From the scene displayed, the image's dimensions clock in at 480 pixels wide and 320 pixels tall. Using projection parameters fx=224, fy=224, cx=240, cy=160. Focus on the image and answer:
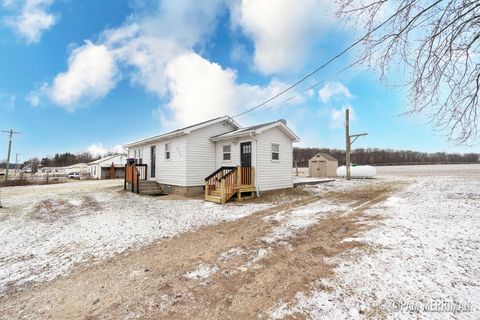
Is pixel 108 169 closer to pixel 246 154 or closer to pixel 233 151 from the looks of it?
pixel 233 151

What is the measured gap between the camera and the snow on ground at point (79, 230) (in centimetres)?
412

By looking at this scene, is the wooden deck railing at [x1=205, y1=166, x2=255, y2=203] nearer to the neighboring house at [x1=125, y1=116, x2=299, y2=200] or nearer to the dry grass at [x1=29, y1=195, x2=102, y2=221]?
the neighboring house at [x1=125, y1=116, x2=299, y2=200]

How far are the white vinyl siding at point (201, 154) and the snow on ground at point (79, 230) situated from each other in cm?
243

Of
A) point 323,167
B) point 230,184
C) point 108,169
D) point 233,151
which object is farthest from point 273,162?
point 108,169

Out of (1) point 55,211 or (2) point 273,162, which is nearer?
(1) point 55,211

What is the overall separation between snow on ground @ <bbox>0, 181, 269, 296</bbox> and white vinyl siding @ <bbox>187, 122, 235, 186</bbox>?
7.98 feet

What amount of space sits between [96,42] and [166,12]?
20.8 feet

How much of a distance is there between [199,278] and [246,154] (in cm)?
833

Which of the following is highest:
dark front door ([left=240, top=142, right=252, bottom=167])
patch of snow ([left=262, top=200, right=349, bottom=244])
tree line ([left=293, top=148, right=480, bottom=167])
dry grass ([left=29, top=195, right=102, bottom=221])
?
tree line ([left=293, top=148, right=480, bottom=167])

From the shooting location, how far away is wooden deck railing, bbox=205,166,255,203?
32.3ft

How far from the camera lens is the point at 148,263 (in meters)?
4.02

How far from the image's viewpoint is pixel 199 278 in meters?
3.41

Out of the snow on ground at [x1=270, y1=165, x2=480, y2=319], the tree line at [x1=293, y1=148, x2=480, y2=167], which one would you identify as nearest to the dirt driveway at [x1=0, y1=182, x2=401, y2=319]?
the snow on ground at [x1=270, y1=165, x2=480, y2=319]

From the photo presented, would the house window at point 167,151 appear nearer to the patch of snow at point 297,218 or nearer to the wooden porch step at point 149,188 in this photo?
the wooden porch step at point 149,188
